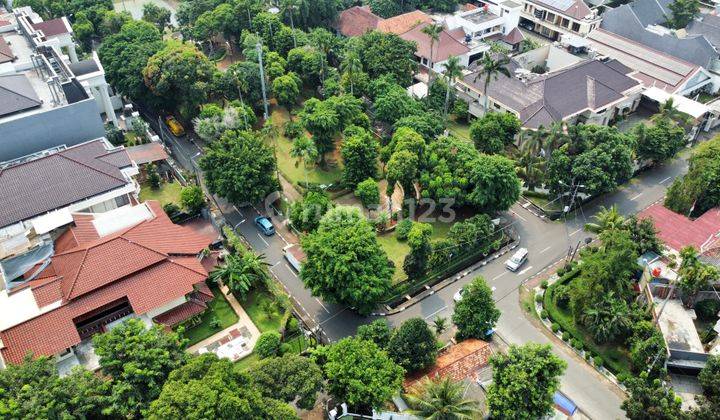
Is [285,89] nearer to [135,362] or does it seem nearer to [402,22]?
[402,22]

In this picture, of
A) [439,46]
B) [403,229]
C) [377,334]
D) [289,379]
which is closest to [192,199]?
[403,229]

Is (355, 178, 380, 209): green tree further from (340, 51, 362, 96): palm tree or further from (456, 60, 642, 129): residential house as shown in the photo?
(456, 60, 642, 129): residential house

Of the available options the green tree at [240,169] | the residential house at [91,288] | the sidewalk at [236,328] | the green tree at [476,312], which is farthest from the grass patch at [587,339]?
the residential house at [91,288]

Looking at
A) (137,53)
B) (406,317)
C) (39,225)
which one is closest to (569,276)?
(406,317)

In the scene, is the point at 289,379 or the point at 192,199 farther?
the point at 192,199

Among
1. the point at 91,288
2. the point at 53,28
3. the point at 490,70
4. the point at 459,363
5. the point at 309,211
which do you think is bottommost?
the point at 459,363

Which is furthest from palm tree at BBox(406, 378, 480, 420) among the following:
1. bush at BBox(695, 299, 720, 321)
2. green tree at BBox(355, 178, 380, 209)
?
bush at BBox(695, 299, 720, 321)

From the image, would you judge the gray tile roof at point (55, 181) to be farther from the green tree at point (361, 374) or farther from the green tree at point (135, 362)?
the green tree at point (361, 374)
